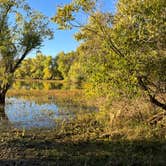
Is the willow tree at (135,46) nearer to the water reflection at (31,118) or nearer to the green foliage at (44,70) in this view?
the water reflection at (31,118)

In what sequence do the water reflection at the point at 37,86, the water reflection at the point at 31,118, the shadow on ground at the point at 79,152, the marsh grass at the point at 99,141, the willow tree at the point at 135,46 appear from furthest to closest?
the water reflection at the point at 37,86 < the water reflection at the point at 31,118 < the willow tree at the point at 135,46 < the marsh grass at the point at 99,141 < the shadow on ground at the point at 79,152

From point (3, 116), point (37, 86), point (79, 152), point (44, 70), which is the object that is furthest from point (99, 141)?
point (44, 70)

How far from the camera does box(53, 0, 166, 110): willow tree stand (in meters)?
12.0

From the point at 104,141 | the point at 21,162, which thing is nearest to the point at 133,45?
the point at 104,141

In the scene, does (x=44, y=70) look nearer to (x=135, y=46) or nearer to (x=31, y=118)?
(x=31, y=118)

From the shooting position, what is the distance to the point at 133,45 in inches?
480

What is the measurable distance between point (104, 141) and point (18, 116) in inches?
338

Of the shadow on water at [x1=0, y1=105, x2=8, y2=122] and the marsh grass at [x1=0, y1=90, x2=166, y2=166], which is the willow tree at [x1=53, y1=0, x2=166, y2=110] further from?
the shadow on water at [x1=0, y1=105, x2=8, y2=122]

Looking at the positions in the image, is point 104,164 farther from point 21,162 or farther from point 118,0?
point 118,0

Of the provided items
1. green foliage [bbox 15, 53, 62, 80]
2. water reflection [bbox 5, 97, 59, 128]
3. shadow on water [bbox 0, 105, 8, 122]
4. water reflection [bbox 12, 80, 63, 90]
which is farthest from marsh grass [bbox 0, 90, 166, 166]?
green foliage [bbox 15, 53, 62, 80]

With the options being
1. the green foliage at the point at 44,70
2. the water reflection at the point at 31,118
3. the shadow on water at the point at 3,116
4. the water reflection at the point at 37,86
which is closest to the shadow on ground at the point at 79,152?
the water reflection at the point at 31,118

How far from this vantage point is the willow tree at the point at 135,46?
471 inches

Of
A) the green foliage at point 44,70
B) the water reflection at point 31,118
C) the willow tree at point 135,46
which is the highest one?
the green foliage at point 44,70

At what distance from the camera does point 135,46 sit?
12.2 meters
